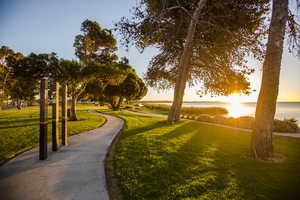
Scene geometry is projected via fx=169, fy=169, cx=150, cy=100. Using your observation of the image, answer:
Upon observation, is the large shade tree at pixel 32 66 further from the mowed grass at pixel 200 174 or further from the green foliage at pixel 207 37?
the mowed grass at pixel 200 174

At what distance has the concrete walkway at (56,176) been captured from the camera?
133 inches

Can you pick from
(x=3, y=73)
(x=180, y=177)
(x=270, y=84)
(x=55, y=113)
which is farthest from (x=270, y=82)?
(x=3, y=73)

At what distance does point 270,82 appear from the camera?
5723 mm

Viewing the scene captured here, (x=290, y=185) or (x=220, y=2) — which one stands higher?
(x=220, y=2)

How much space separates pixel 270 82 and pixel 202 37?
31.8ft

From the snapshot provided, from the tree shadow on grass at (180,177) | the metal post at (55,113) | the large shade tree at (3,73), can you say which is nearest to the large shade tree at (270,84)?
the tree shadow on grass at (180,177)

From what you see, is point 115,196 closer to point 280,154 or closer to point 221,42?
point 280,154

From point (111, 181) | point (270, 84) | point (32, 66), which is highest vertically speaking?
point (32, 66)

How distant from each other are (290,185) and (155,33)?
11.2 meters

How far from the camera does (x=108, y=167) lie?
4.75 metres

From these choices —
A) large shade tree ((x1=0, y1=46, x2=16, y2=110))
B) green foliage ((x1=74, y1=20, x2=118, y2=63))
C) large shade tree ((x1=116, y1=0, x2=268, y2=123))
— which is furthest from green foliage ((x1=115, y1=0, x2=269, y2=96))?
large shade tree ((x1=0, y1=46, x2=16, y2=110))

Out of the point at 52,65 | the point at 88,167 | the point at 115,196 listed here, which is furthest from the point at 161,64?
the point at 115,196

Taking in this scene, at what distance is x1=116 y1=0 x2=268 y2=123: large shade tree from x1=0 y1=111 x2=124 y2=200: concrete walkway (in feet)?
27.4

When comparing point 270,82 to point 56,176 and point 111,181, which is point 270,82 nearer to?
point 111,181
